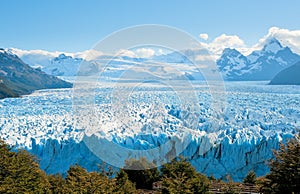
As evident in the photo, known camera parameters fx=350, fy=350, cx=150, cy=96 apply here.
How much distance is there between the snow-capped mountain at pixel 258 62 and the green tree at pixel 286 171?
11421cm

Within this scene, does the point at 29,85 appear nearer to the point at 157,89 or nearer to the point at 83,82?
the point at 157,89

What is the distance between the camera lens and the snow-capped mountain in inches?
4951

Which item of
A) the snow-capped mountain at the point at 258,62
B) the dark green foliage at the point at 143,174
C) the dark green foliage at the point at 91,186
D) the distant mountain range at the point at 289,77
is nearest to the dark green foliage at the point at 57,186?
the dark green foliage at the point at 91,186

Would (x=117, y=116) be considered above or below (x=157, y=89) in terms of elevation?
below

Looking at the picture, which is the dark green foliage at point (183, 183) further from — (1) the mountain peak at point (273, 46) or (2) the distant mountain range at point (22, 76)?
(1) the mountain peak at point (273, 46)

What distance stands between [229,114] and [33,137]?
13.5 meters

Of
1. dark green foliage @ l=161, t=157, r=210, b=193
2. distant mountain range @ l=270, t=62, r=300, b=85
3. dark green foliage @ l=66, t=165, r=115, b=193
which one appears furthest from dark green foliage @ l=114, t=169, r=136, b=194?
distant mountain range @ l=270, t=62, r=300, b=85

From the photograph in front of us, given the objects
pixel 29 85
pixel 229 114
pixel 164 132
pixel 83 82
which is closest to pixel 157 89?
pixel 229 114

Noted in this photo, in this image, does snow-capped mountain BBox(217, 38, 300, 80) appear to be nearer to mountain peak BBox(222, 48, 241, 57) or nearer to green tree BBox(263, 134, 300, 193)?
mountain peak BBox(222, 48, 241, 57)

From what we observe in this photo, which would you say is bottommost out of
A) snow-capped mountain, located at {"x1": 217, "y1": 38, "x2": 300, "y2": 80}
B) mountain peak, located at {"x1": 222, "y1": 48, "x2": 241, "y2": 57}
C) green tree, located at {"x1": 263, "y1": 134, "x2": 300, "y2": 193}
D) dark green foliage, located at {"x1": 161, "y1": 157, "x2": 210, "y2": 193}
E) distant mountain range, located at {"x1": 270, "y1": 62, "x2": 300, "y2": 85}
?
dark green foliage, located at {"x1": 161, "y1": 157, "x2": 210, "y2": 193}

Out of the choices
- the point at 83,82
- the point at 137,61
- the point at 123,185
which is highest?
the point at 137,61

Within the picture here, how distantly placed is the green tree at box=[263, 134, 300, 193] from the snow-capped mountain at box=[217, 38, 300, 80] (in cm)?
11421

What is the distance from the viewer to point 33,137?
20.5 meters

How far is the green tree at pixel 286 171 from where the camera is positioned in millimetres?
7887
